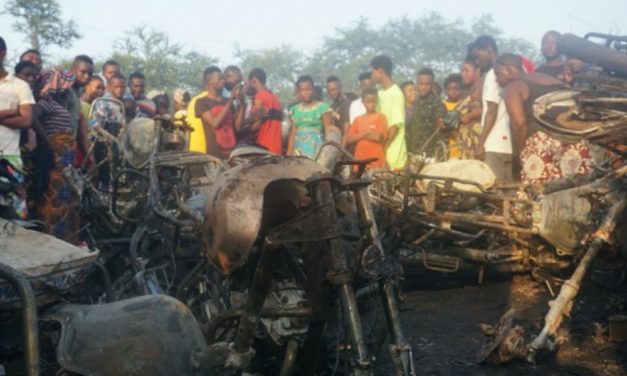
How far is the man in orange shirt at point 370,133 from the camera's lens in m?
8.65

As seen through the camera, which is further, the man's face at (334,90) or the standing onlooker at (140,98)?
the man's face at (334,90)

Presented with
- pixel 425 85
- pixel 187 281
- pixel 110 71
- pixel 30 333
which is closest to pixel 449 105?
pixel 425 85

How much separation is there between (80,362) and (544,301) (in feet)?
15.4

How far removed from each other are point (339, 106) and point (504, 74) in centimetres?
380

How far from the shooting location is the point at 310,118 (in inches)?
366

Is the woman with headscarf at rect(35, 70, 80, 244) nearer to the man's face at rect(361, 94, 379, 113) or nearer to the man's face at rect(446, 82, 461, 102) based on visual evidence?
the man's face at rect(361, 94, 379, 113)

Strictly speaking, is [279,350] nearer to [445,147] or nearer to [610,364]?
[610,364]

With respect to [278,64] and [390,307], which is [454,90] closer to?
[390,307]

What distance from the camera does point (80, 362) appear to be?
259cm

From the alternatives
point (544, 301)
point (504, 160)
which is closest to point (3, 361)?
point (544, 301)

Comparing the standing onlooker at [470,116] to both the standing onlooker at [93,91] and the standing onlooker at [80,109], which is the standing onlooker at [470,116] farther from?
the standing onlooker at [93,91]

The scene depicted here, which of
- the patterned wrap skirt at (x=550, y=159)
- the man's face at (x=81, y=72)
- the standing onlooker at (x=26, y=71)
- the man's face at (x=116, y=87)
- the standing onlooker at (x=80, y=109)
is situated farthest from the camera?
the man's face at (x=116, y=87)

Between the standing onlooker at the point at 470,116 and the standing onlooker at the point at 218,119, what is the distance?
125 inches

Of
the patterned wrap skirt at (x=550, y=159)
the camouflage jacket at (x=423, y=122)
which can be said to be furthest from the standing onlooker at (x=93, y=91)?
the patterned wrap skirt at (x=550, y=159)
